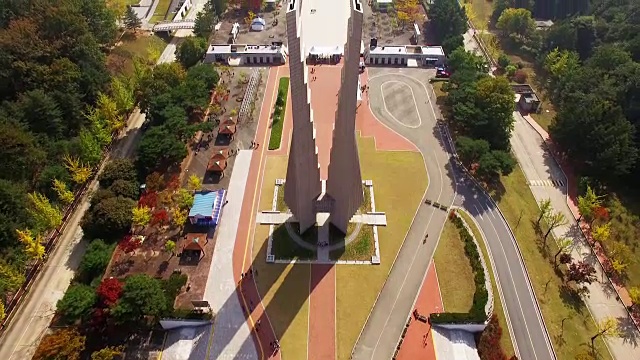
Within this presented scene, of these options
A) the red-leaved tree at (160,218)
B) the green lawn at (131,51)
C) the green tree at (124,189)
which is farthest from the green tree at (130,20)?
the red-leaved tree at (160,218)

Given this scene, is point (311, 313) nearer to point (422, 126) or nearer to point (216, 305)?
point (216, 305)

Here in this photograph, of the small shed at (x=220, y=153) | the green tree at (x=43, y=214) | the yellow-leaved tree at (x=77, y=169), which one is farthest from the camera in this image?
the small shed at (x=220, y=153)

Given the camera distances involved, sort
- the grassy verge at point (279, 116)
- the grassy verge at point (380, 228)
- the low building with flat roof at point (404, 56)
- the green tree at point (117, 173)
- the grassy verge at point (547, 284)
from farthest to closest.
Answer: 1. the low building with flat roof at point (404, 56)
2. the grassy verge at point (279, 116)
3. the green tree at point (117, 173)
4. the grassy verge at point (380, 228)
5. the grassy verge at point (547, 284)

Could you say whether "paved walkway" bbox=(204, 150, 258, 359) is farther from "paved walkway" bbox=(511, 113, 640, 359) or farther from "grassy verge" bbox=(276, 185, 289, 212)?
"paved walkway" bbox=(511, 113, 640, 359)

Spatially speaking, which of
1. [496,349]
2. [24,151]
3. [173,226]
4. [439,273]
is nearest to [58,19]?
[24,151]

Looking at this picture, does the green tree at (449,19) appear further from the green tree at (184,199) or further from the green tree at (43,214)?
the green tree at (43,214)

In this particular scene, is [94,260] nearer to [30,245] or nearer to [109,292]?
[109,292]

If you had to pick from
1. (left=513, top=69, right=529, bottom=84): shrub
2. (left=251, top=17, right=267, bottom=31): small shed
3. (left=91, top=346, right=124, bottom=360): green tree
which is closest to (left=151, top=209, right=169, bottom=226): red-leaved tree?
(left=91, top=346, right=124, bottom=360): green tree
